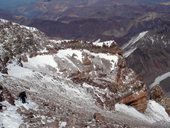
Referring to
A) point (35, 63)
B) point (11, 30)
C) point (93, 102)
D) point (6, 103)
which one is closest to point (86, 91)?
point (93, 102)

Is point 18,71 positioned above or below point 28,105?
above

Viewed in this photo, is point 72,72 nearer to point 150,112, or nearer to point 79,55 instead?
point 79,55

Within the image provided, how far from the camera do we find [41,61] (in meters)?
60.5

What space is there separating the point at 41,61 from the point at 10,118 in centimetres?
3024

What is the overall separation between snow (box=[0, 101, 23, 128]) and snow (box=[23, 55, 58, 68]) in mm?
26601

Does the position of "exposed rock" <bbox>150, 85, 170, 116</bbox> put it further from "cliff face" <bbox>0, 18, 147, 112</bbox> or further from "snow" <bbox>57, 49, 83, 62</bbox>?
"snow" <bbox>57, 49, 83, 62</bbox>

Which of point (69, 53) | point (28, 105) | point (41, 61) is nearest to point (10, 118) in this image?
point (28, 105)

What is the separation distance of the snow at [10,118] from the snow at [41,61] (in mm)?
26601

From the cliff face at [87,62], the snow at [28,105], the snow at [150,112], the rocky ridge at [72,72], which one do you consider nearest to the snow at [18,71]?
the rocky ridge at [72,72]

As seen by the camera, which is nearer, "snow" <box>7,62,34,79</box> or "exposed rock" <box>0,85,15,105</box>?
"exposed rock" <box>0,85,15,105</box>

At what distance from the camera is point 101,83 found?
61.4 metres

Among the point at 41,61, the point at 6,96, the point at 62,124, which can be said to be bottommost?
the point at 62,124

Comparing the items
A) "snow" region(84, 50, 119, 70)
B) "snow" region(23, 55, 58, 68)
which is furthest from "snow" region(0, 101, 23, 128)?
"snow" region(84, 50, 119, 70)

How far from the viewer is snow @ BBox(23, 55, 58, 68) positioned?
195 ft
